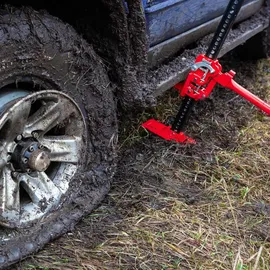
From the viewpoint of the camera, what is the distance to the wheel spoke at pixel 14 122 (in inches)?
81.9

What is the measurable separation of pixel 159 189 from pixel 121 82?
0.64 meters

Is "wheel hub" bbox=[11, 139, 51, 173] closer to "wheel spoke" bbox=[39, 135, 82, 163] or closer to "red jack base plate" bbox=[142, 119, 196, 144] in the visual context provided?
"wheel spoke" bbox=[39, 135, 82, 163]

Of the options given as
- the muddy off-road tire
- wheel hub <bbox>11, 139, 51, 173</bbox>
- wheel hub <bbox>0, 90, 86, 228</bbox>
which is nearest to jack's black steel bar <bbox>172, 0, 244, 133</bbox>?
the muddy off-road tire

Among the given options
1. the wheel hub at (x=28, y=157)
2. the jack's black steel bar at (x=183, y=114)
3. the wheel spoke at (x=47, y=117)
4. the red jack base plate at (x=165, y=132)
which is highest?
the wheel spoke at (x=47, y=117)

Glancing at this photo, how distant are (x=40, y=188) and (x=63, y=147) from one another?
22 cm

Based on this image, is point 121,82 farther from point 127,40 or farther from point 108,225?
point 108,225

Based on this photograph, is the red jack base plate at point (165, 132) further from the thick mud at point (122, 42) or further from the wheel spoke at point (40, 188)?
the wheel spoke at point (40, 188)

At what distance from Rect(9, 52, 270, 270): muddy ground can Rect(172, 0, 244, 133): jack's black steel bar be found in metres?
0.21

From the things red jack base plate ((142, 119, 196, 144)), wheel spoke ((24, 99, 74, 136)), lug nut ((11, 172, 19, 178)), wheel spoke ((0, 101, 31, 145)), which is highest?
wheel spoke ((0, 101, 31, 145))

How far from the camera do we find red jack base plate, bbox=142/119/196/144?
3.27m

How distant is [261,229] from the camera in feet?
8.59

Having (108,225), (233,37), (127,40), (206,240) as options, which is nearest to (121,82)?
(127,40)

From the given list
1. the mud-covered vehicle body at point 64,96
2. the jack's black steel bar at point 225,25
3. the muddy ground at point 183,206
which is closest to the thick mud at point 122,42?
the mud-covered vehicle body at point 64,96

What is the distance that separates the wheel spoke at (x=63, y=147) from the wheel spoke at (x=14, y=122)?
7.0 inches
